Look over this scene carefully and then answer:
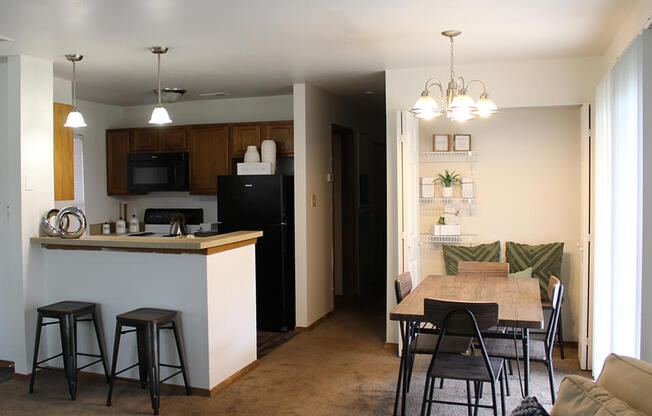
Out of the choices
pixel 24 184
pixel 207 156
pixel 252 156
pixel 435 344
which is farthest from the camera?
pixel 207 156

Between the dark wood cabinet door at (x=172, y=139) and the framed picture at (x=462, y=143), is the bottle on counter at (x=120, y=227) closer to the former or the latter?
the dark wood cabinet door at (x=172, y=139)

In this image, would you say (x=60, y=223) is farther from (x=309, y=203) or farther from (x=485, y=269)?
(x=485, y=269)

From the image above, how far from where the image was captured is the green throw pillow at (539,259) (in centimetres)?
481

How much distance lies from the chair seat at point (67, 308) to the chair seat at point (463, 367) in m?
2.45

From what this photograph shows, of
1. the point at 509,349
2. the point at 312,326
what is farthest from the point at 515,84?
the point at 312,326

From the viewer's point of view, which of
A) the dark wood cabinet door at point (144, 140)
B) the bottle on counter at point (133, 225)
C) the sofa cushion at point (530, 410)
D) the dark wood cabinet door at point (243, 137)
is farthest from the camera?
the bottle on counter at point (133, 225)

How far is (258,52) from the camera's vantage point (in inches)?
165

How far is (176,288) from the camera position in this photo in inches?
154

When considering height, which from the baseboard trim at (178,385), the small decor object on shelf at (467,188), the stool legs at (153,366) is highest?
the small decor object on shelf at (467,188)

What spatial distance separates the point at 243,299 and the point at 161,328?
2.34 ft

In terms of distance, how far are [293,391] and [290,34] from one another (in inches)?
93.3

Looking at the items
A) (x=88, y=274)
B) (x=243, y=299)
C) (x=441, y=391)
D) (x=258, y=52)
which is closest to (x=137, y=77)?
(x=258, y=52)

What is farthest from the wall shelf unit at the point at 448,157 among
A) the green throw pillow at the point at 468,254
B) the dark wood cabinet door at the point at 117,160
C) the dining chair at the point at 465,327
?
the dark wood cabinet door at the point at 117,160

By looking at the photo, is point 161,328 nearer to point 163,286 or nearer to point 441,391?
point 163,286
